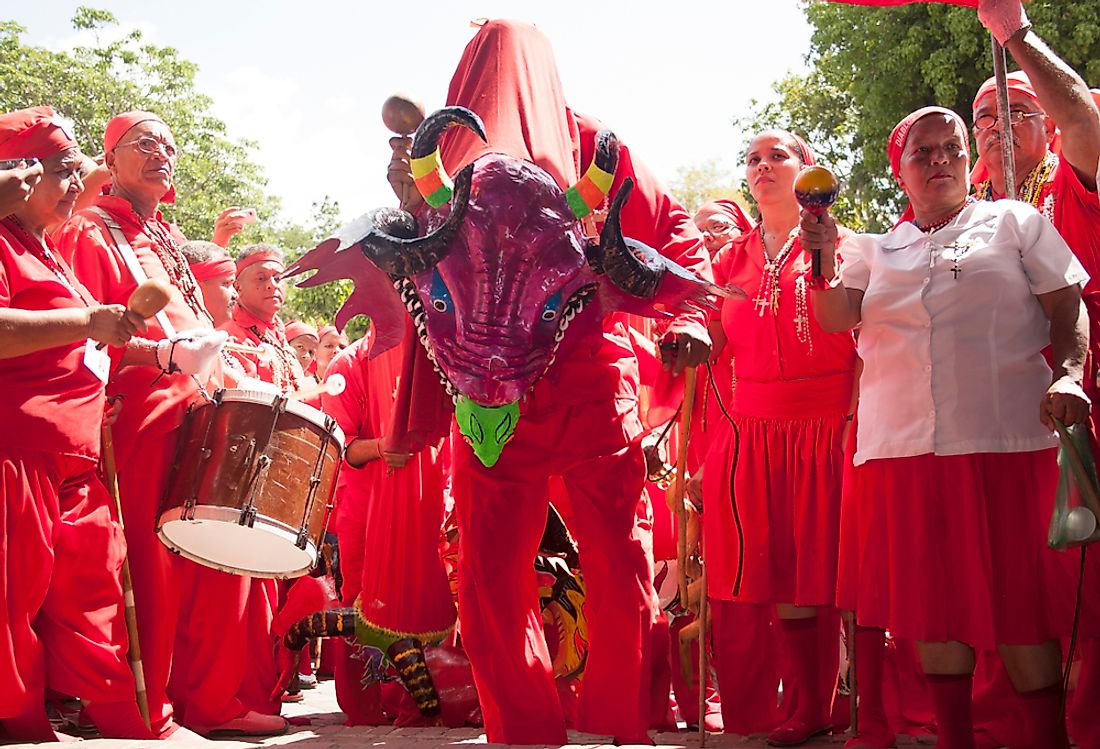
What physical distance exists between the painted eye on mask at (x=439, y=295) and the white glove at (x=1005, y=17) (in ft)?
6.77

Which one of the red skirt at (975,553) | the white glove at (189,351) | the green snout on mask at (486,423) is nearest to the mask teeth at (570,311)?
the green snout on mask at (486,423)

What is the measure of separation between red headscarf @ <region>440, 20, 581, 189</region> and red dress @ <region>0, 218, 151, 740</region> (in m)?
1.77

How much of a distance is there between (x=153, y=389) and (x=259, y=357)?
6.31 ft

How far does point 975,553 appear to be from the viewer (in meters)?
3.81

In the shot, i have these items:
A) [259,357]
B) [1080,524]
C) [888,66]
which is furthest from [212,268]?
[888,66]

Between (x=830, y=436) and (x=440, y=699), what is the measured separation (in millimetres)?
2275

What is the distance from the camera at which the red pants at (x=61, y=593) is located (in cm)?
450

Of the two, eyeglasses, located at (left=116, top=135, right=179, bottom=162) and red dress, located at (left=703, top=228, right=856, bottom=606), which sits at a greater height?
eyeglasses, located at (left=116, top=135, right=179, bottom=162)

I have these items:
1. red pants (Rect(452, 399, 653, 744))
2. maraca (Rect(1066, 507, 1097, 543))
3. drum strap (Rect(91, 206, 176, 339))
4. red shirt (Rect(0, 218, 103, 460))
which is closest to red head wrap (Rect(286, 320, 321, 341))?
drum strap (Rect(91, 206, 176, 339))

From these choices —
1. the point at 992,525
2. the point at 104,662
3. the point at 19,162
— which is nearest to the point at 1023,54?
the point at 992,525

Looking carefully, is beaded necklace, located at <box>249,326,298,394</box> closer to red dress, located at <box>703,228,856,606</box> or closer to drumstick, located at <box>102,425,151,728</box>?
drumstick, located at <box>102,425,151,728</box>

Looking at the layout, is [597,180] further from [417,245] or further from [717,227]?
[717,227]

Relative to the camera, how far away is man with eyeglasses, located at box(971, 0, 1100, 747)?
161 inches

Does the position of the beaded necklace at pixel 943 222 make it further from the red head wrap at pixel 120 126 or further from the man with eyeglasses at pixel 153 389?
the red head wrap at pixel 120 126
